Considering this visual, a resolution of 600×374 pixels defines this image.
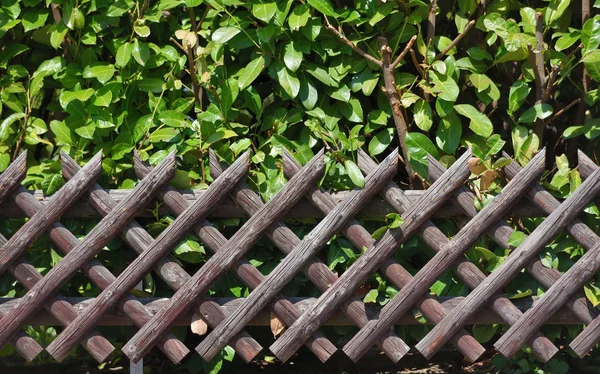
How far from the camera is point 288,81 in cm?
311

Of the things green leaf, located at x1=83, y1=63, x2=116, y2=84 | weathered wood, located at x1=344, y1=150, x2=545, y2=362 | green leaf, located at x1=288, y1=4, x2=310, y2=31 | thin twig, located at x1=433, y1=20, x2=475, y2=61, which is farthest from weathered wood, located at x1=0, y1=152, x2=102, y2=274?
thin twig, located at x1=433, y1=20, x2=475, y2=61

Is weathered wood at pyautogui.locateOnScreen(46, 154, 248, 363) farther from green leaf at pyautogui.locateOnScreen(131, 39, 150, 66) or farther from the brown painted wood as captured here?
green leaf at pyautogui.locateOnScreen(131, 39, 150, 66)

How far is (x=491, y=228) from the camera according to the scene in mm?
3027

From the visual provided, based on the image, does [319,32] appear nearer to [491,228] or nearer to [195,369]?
[491,228]

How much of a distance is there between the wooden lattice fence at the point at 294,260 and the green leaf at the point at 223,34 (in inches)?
17.0

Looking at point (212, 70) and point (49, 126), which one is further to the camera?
point (49, 126)

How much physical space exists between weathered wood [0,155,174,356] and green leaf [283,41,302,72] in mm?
531

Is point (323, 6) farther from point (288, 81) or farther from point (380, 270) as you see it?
point (380, 270)

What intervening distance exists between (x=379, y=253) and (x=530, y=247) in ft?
1.72

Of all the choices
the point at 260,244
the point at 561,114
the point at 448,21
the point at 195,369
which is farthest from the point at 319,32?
the point at 195,369

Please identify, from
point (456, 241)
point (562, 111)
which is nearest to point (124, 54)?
point (456, 241)

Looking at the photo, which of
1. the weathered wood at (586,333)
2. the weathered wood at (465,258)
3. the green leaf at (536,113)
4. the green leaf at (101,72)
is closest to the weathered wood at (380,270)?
the weathered wood at (465,258)

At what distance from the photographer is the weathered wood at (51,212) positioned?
Result: 298 centimetres

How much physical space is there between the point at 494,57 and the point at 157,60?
50.6 inches
